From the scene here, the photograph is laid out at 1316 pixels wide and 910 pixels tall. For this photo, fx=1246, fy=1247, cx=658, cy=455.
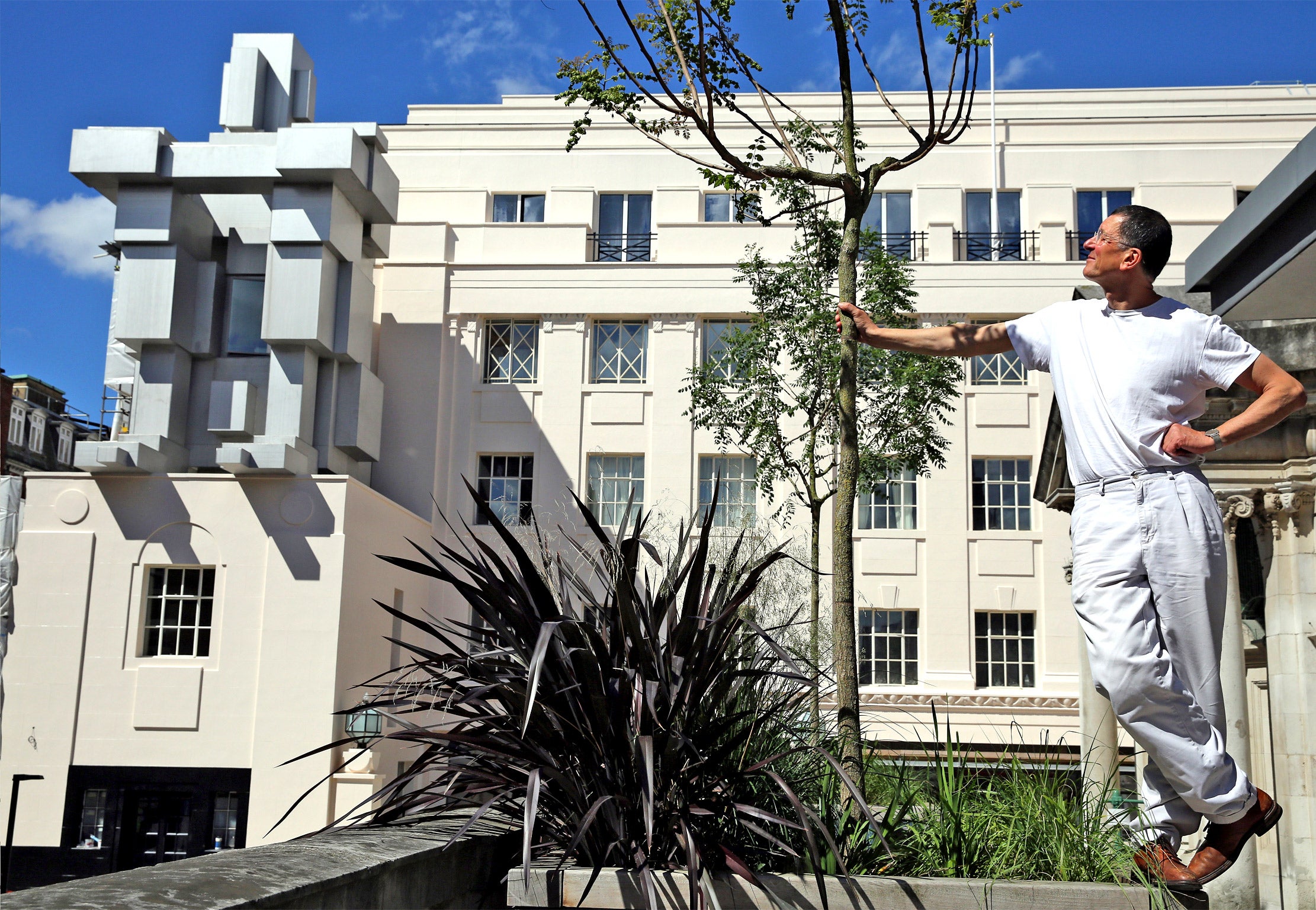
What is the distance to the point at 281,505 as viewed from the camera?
26.9m

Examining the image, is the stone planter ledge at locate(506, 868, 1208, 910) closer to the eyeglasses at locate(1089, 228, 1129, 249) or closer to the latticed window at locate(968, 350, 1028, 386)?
the eyeglasses at locate(1089, 228, 1129, 249)

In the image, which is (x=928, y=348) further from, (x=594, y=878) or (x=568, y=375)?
(x=568, y=375)

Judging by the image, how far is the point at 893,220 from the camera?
106ft

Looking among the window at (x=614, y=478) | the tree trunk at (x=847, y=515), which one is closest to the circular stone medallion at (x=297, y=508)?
the window at (x=614, y=478)

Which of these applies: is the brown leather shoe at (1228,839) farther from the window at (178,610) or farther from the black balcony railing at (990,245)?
the black balcony railing at (990,245)

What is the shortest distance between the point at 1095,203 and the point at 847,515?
29.9m

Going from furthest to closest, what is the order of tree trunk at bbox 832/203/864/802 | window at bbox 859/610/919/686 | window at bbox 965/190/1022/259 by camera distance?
window at bbox 965/190/1022/259 → window at bbox 859/610/919/686 → tree trunk at bbox 832/203/864/802

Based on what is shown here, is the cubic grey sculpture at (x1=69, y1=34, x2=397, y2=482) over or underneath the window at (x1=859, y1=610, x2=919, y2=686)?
over

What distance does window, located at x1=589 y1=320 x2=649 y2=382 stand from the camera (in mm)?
31734

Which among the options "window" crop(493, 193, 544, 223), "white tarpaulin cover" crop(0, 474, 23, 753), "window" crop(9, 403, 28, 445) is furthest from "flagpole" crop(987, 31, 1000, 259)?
"window" crop(9, 403, 28, 445)

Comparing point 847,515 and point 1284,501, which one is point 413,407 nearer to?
point 1284,501

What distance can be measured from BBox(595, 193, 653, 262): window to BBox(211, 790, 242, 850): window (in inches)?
627

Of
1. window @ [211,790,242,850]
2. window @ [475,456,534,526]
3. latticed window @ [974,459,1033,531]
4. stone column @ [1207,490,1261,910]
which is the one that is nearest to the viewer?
stone column @ [1207,490,1261,910]

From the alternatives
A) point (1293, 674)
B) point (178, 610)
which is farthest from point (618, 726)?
point (178, 610)
